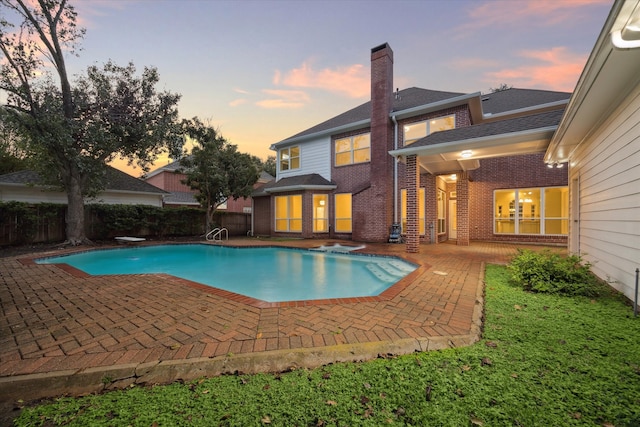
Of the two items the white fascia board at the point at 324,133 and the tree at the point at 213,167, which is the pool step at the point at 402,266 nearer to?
the white fascia board at the point at 324,133

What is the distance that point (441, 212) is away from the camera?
12.2 m

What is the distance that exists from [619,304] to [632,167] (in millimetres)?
1835

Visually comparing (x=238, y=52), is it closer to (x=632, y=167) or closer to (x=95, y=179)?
(x=95, y=179)

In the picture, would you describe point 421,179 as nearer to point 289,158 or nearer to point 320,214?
point 320,214

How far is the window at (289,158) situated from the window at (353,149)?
2.97 metres

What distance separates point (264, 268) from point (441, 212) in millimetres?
8616

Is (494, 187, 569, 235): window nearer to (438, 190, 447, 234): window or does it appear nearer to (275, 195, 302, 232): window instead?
(438, 190, 447, 234): window

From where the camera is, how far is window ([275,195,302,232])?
15.0 meters

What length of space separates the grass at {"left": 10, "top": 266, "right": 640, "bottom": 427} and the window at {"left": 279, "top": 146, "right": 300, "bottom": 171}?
14559 millimetres

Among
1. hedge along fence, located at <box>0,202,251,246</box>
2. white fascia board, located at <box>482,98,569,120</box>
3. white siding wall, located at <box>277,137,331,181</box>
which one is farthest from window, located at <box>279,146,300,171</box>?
white fascia board, located at <box>482,98,569,120</box>

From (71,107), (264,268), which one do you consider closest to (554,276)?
(264,268)

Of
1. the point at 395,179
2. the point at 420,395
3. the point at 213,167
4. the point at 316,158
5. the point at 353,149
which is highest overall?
the point at 353,149

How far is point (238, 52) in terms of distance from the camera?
453 inches

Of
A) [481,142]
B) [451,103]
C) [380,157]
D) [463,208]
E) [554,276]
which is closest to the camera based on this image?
[554,276]
